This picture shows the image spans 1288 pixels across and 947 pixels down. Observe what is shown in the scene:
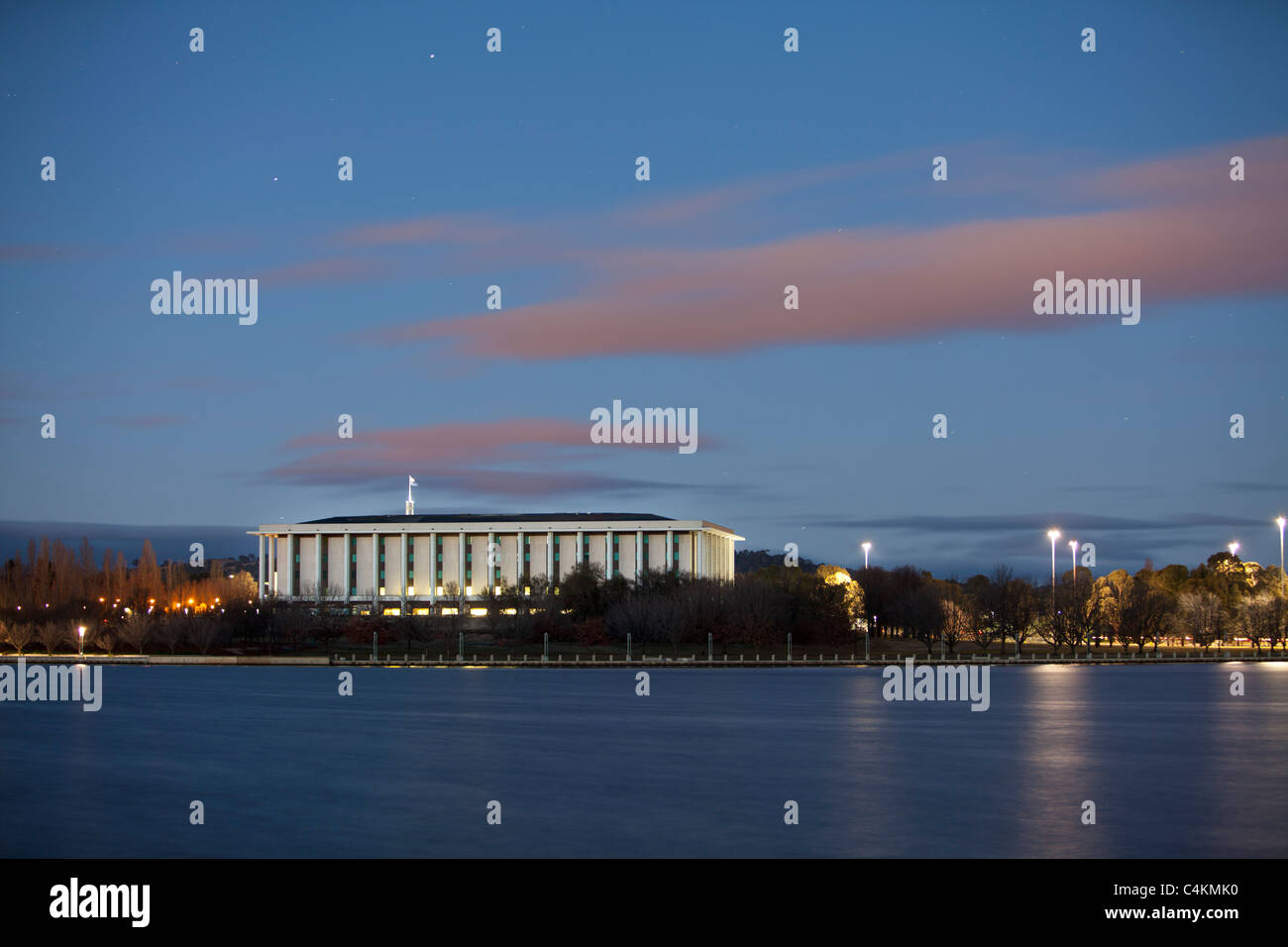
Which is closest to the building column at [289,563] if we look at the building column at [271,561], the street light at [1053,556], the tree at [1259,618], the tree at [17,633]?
the building column at [271,561]

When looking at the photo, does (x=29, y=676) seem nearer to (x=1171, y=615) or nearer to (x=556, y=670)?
(x=556, y=670)

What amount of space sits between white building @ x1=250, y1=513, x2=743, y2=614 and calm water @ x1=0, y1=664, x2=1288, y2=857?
88.8 metres

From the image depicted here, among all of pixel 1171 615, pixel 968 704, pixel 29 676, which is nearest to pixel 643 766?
pixel 968 704

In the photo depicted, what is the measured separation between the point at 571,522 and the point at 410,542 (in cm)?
1927

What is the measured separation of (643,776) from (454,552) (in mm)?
127222

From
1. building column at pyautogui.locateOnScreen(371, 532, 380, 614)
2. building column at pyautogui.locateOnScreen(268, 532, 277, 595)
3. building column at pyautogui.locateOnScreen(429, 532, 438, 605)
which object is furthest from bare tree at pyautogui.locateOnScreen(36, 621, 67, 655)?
building column at pyautogui.locateOnScreen(429, 532, 438, 605)

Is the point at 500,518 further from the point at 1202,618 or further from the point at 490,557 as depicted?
the point at 1202,618

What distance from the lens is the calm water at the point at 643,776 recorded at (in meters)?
26.9

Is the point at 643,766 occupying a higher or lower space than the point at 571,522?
lower

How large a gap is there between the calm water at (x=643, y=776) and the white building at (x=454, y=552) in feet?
291

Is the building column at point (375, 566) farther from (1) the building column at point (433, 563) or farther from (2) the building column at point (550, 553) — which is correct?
(2) the building column at point (550, 553)

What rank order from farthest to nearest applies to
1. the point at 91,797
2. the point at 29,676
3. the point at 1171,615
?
1. the point at 1171,615
2. the point at 29,676
3. the point at 91,797

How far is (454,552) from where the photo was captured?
16212 centimetres
